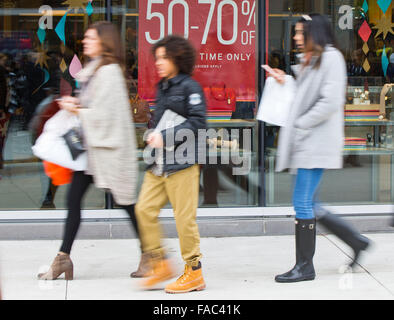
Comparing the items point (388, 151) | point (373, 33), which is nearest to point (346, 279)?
point (388, 151)

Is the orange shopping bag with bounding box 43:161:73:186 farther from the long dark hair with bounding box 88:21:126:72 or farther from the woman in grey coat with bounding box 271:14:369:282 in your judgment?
the woman in grey coat with bounding box 271:14:369:282

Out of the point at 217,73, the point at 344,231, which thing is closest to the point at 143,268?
the point at 344,231

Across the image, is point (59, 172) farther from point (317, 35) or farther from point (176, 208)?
point (317, 35)

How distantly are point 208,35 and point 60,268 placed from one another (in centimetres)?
285

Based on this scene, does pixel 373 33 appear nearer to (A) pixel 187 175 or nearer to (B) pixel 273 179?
(B) pixel 273 179

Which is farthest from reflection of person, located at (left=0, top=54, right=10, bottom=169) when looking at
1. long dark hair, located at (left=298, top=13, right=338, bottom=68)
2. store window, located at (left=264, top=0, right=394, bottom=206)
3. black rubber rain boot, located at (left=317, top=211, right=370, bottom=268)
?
black rubber rain boot, located at (left=317, top=211, right=370, bottom=268)

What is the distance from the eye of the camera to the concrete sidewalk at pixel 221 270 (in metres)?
4.64

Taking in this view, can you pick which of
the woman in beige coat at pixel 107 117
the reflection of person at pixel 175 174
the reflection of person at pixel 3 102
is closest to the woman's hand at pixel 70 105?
the woman in beige coat at pixel 107 117

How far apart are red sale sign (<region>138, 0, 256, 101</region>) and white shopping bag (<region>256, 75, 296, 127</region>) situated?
1698 millimetres

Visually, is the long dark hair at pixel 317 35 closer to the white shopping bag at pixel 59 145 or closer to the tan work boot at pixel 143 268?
the white shopping bag at pixel 59 145

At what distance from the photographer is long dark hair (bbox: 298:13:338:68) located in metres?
4.64
